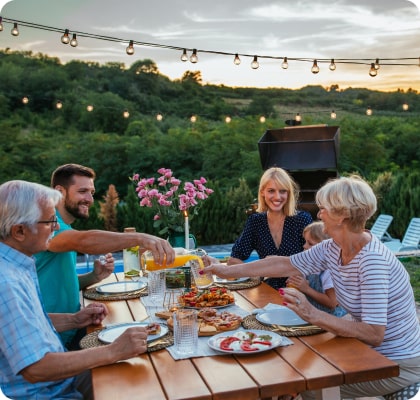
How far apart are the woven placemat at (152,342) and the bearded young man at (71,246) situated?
0.35 m

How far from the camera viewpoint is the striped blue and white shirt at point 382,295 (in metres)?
1.79

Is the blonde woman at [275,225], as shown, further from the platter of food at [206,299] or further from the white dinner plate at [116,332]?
the white dinner plate at [116,332]

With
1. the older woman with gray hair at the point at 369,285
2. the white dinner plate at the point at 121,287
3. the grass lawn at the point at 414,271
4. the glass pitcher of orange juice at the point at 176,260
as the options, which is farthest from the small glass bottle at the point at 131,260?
the grass lawn at the point at 414,271

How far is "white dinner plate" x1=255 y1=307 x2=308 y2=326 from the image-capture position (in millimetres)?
1878

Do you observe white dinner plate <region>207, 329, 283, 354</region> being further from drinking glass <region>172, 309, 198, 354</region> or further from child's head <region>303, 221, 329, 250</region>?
child's head <region>303, 221, 329, 250</region>

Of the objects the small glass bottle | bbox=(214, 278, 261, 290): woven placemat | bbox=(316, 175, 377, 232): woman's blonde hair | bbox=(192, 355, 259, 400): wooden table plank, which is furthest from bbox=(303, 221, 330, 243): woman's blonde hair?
bbox=(192, 355, 259, 400): wooden table plank

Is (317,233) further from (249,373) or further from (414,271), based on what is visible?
(414,271)

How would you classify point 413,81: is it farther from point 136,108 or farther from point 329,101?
point 136,108

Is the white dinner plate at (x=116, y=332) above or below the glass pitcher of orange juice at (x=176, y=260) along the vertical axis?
below

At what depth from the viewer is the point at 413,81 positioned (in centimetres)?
1249

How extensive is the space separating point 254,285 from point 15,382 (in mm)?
1228

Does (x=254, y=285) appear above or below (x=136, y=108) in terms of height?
below

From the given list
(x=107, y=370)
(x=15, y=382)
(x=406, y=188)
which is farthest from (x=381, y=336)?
(x=406, y=188)

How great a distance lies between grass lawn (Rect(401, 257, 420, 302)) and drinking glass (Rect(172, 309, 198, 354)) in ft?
13.0
